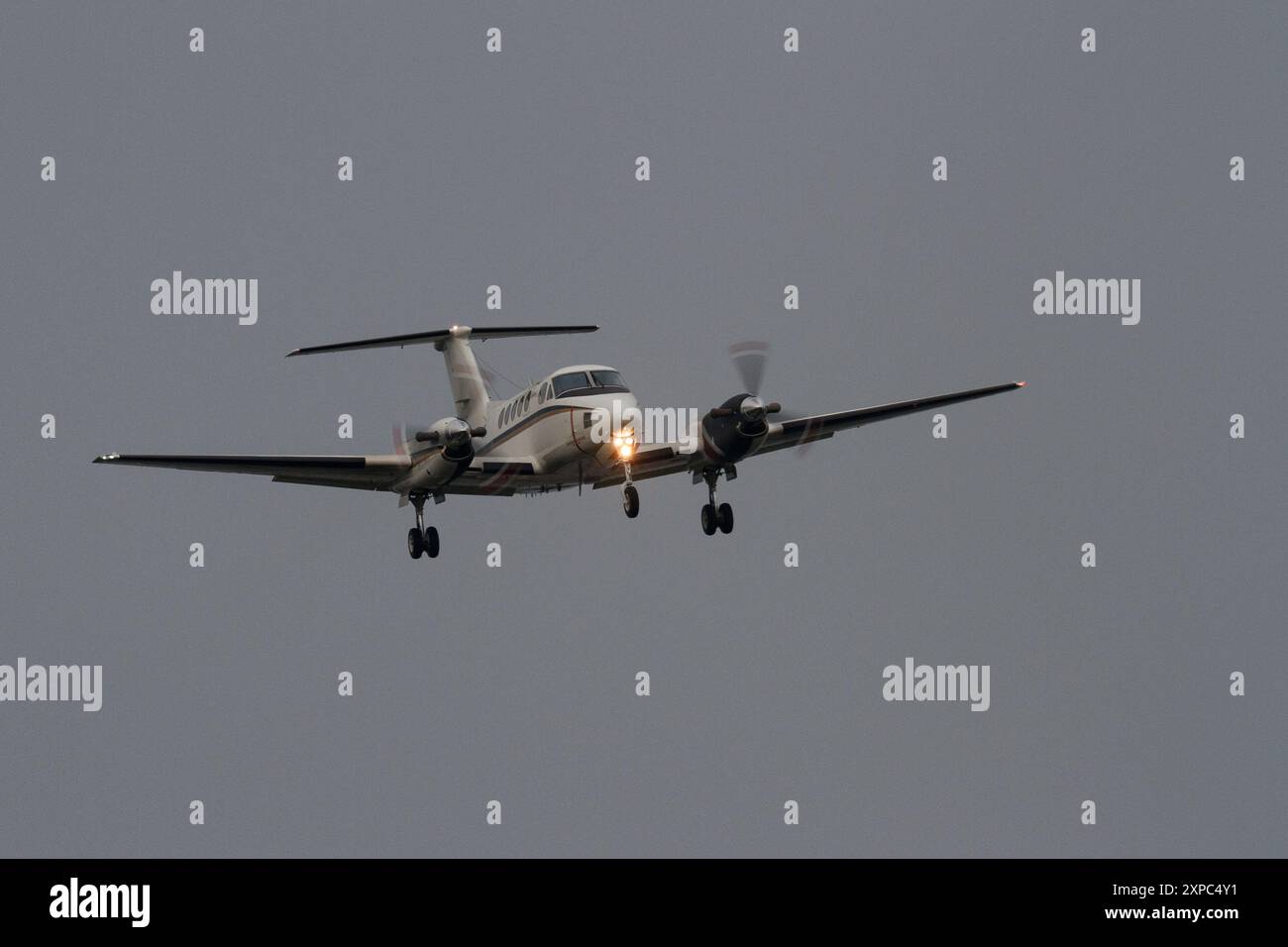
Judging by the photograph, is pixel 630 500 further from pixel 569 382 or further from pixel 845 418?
pixel 845 418

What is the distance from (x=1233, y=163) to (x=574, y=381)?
83.8 feet

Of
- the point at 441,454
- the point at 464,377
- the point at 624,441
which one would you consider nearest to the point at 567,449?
the point at 624,441

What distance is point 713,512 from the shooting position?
140 ft

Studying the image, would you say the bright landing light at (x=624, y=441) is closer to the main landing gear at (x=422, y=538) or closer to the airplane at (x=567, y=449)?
the airplane at (x=567, y=449)

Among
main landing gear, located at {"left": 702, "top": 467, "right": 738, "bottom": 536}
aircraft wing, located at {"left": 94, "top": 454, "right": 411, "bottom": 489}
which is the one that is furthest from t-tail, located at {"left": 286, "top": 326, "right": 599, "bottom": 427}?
main landing gear, located at {"left": 702, "top": 467, "right": 738, "bottom": 536}

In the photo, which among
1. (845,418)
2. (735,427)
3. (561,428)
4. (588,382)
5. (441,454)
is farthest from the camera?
(845,418)

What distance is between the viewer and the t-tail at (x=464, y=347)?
4697 cm

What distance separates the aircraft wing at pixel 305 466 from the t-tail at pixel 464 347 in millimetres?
3783

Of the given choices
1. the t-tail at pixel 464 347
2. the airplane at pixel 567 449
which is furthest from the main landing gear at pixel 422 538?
the t-tail at pixel 464 347

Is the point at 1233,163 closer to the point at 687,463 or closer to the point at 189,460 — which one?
the point at 687,463

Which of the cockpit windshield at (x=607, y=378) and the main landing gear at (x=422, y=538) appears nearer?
the cockpit windshield at (x=607, y=378)

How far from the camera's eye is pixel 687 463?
1673 inches

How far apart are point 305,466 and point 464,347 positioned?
885cm
